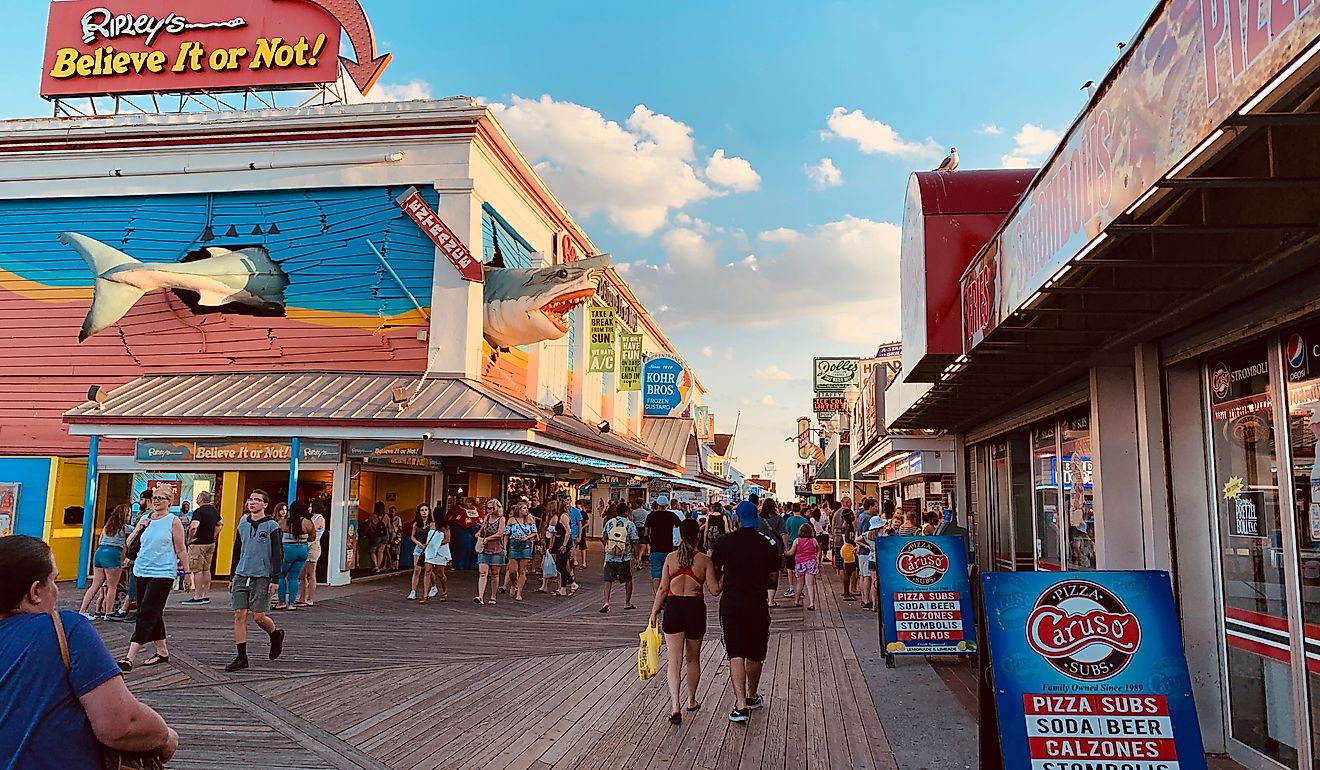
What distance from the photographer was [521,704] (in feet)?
24.3

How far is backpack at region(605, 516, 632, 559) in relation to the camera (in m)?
13.3

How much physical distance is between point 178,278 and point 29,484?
5207 mm

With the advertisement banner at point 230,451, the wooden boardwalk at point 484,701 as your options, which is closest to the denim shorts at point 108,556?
the wooden boardwalk at point 484,701

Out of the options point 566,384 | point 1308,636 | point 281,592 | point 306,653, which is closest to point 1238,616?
point 1308,636

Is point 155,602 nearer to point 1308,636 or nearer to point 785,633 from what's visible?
point 785,633

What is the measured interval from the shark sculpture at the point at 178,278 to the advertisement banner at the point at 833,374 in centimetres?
4019

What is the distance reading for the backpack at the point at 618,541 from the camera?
43.7 ft

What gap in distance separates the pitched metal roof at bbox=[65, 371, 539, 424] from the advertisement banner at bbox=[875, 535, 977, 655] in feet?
22.3

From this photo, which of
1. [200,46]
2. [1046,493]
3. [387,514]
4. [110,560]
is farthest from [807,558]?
[200,46]

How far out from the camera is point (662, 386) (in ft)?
118

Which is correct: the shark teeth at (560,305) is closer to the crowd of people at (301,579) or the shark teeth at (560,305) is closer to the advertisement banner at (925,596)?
the crowd of people at (301,579)

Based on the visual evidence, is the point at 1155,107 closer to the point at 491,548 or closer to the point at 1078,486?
the point at 1078,486

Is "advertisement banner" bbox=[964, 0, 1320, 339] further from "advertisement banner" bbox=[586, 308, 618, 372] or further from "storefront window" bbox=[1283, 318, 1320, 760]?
"advertisement banner" bbox=[586, 308, 618, 372]

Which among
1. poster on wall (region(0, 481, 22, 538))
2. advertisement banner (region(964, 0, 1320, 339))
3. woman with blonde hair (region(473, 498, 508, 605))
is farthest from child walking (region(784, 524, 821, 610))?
poster on wall (region(0, 481, 22, 538))
